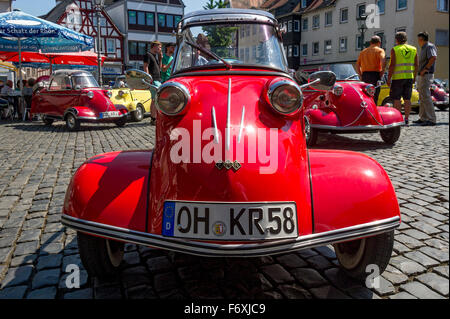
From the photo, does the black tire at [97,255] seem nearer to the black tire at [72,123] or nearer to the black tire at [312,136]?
the black tire at [312,136]

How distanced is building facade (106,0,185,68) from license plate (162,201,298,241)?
46959 millimetres

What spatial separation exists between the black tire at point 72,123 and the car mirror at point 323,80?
9.42 metres

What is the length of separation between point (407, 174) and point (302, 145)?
353 centimetres

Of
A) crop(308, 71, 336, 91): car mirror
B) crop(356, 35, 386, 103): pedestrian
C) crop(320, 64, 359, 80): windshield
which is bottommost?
crop(308, 71, 336, 91): car mirror

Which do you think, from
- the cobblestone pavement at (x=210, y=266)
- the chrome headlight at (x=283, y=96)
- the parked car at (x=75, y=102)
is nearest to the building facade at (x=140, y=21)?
the parked car at (x=75, y=102)

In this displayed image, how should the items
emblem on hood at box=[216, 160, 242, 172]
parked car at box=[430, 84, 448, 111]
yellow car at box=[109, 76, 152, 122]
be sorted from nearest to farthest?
emblem on hood at box=[216, 160, 242, 172] → yellow car at box=[109, 76, 152, 122] → parked car at box=[430, 84, 448, 111]

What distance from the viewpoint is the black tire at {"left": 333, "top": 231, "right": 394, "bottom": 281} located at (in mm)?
2306

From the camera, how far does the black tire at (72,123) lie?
1102 centimetres

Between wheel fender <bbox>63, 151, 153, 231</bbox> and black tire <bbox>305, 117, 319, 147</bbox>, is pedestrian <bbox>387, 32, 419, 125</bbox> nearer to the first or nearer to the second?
black tire <bbox>305, 117, 319, 147</bbox>

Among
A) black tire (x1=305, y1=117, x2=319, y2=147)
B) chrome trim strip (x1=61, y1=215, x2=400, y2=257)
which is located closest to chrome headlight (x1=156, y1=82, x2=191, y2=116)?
chrome trim strip (x1=61, y1=215, x2=400, y2=257)

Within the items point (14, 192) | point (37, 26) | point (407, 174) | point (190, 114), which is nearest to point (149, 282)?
point (190, 114)

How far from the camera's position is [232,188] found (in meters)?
2.03

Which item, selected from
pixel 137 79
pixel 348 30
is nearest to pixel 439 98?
pixel 137 79

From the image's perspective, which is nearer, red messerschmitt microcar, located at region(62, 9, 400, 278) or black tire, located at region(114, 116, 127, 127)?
red messerschmitt microcar, located at region(62, 9, 400, 278)
